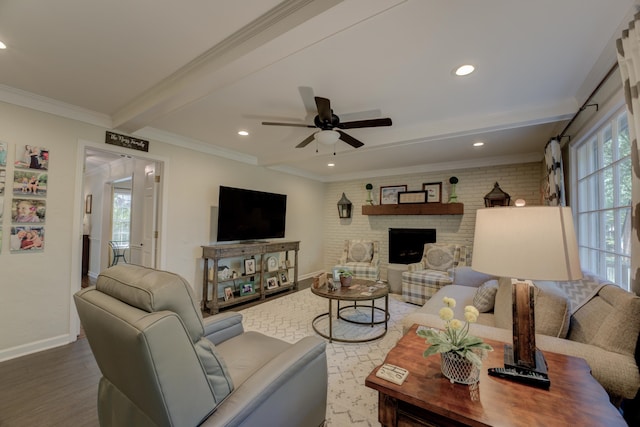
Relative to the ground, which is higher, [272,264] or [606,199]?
[606,199]

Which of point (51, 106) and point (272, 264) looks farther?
point (272, 264)

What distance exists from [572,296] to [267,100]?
2.89 m

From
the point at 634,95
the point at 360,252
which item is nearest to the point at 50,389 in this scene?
the point at 634,95

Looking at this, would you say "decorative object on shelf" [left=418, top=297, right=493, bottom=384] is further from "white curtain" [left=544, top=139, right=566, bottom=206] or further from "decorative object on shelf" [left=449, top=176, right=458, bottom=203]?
"decorative object on shelf" [left=449, top=176, right=458, bottom=203]

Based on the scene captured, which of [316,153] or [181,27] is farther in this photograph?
[316,153]

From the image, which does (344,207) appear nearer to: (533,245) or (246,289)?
(246,289)

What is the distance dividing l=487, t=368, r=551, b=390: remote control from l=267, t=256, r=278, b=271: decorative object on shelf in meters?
3.83

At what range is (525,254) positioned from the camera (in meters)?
1.02

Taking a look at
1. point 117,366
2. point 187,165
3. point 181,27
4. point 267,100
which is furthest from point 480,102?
point 187,165

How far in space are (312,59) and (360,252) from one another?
3966mm

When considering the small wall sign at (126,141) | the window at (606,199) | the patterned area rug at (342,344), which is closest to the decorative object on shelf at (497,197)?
the window at (606,199)

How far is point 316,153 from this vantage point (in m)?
3.88

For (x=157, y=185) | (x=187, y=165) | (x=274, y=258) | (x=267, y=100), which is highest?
(x=267, y=100)

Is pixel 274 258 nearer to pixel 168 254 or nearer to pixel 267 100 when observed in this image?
pixel 168 254
